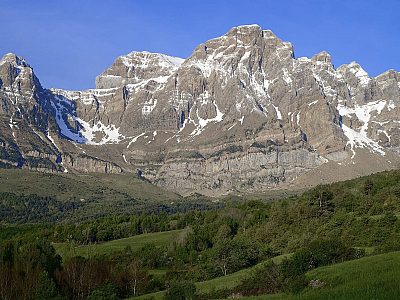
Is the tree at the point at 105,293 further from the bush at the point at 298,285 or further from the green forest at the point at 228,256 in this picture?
the bush at the point at 298,285

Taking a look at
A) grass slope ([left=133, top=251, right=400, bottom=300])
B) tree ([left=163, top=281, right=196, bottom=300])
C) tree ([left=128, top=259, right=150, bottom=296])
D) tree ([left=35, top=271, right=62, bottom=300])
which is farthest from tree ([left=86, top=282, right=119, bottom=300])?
grass slope ([left=133, top=251, right=400, bottom=300])

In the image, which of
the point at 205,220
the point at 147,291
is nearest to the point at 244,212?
the point at 205,220

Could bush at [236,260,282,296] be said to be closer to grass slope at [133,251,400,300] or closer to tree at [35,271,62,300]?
grass slope at [133,251,400,300]

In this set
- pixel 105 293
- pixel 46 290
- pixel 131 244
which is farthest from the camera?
pixel 131 244

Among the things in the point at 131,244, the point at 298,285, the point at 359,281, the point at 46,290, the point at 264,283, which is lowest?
the point at 131,244

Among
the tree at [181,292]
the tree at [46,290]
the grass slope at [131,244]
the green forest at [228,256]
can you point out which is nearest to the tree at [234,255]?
the green forest at [228,256]

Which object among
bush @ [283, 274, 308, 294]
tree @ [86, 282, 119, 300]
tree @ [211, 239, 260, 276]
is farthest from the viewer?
tree @ [211, 239, 260, 276]

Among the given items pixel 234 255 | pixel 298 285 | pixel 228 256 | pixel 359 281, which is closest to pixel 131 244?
pixel 228 256

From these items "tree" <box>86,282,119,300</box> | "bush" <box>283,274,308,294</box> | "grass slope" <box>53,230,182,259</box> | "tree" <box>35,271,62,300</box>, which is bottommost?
"grass slope" <box>53,230,182,259</box>

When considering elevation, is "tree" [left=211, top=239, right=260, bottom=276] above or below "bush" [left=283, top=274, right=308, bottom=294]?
below

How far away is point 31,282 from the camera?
239 ft

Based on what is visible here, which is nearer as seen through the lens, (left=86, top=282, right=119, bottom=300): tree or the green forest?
the green forest

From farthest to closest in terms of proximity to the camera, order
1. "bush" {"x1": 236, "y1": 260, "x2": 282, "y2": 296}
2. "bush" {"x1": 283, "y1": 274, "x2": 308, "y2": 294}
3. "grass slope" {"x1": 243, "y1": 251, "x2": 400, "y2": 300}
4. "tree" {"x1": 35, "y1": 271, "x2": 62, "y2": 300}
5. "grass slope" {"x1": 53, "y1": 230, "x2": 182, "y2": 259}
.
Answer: "grass slope" {"x1": 53, "y1": 230, "x2": 182, "y2": 259}
"tree" {"x1": 35, "y1": 271, "x2": 62, "y2": 300}
"bush" {"x1": 236, "y1": 260, "x2": 282, "y2": 296}
"bush" {"x1": 283, "y1": 274, "x2": 308, "y2": 294}
"grass slope" {"x1": 243, "y1": 251, "x2": 400, "y2": 300}

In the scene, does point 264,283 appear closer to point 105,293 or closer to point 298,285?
point 298,285
